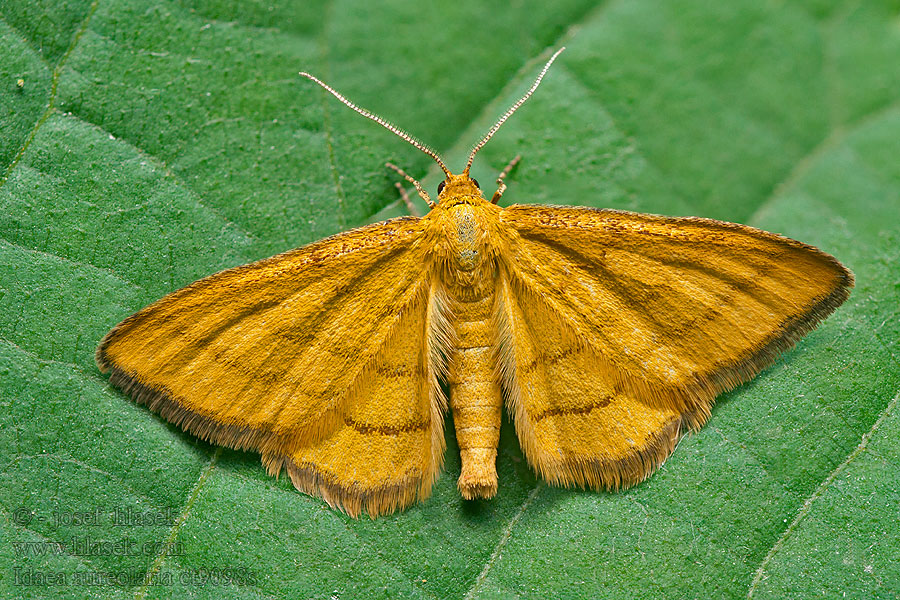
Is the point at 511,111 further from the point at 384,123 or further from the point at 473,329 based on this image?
the point at 473,329

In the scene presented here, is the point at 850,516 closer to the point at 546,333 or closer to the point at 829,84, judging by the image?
the point at 546,333

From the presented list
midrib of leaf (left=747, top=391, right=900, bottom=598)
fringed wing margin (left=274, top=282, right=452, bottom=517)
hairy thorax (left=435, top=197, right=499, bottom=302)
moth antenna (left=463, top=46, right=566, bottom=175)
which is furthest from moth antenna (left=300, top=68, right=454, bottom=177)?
midrib of leaf (left=747, top=391, right=900, bottom=598)

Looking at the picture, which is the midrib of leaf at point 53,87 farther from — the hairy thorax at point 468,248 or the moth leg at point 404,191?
the hairy thorax at point 468,248

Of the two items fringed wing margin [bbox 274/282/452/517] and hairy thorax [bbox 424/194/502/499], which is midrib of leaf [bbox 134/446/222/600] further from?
hairy thorax [bbox 424/194/502/499]

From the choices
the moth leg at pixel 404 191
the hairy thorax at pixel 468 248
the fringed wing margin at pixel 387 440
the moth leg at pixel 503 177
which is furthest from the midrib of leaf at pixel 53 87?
the moth leg at pixel 503 177

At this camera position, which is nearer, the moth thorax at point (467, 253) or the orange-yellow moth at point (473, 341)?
the orange-yellow moth at point (473, 341)
